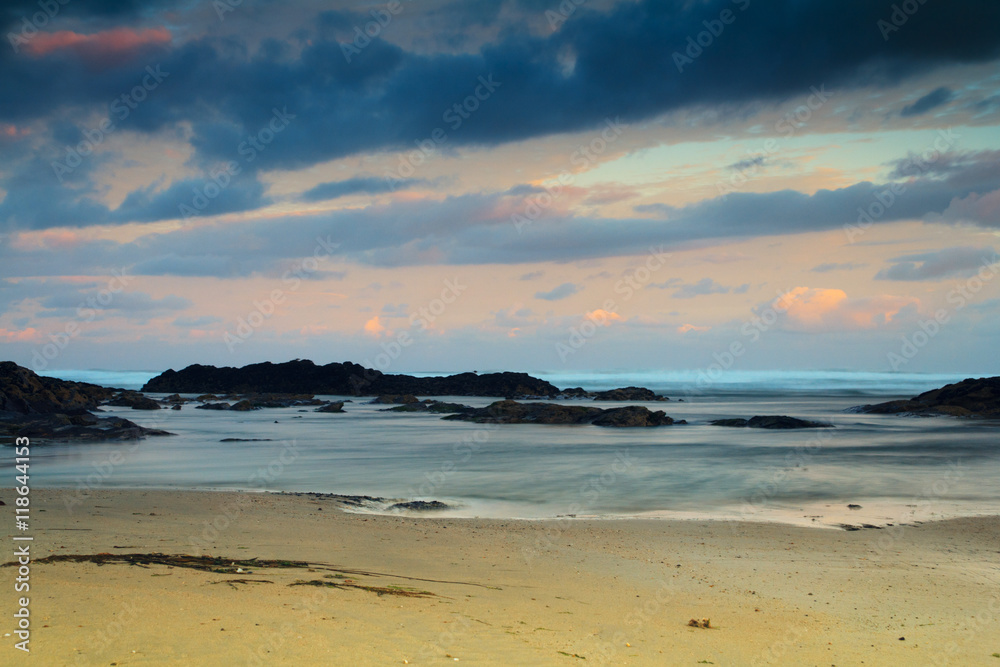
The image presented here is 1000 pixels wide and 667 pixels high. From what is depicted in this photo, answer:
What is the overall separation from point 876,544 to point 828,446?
18628mm

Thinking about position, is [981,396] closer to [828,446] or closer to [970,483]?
[828,446]

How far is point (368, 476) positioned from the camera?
1930cm

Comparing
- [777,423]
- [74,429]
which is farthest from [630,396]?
[74,429]

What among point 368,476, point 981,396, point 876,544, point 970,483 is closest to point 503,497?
point 368,476

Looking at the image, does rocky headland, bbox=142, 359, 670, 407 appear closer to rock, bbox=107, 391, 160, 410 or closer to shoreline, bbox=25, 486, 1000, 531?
rock, bbox=107, 391, 160, 410

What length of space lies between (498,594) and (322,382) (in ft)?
267

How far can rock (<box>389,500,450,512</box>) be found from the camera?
1361 cm

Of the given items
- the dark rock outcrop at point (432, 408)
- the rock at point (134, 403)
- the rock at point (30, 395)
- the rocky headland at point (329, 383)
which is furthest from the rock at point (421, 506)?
Result: the rocky headland at point (329, 383)

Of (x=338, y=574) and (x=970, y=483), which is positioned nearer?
(x=338, y=574)

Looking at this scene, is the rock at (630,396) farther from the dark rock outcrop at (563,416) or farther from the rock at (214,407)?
the rock at (214,407)

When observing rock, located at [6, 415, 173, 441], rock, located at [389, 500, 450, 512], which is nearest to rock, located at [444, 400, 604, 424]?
rock, located at [6, 415, 173, 441]

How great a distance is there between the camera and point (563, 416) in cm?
4056

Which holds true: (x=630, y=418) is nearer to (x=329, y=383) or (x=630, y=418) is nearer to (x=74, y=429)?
(x=74, y=429)

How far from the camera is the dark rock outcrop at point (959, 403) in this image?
42.3 meters
